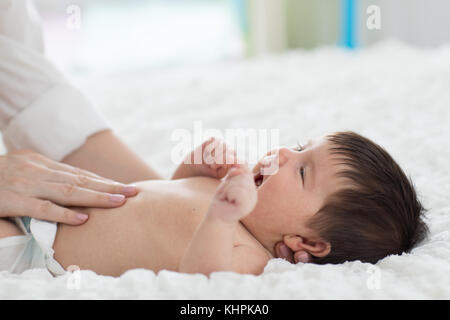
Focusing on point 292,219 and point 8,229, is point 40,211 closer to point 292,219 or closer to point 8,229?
point 8,229

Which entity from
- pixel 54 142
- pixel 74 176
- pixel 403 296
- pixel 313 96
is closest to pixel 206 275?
pixel 403 296

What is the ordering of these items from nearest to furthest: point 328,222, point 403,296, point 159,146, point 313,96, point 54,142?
point 403,296
point 328,222
point 54,142
point 159,146
point 313,96

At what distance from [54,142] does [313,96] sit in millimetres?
812

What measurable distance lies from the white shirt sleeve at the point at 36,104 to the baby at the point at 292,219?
0.30 m

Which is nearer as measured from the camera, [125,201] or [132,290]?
[132,290]

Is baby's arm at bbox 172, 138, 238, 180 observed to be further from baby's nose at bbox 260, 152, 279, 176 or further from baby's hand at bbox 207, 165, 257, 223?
baby's hand at bbox 207, 165, 257, 223

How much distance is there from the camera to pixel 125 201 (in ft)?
A: 3.04

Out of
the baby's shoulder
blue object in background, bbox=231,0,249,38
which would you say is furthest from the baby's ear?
blue object in background, bbox=231,0,249,38

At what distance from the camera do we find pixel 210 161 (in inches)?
40.1

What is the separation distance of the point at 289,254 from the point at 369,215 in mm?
148

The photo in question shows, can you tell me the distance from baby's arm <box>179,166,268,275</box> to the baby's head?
178 millimetres

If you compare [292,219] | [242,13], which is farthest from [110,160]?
[242,13]

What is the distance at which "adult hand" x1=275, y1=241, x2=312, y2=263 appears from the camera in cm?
88

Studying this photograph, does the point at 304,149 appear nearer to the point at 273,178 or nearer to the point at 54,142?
the point at 273,178
